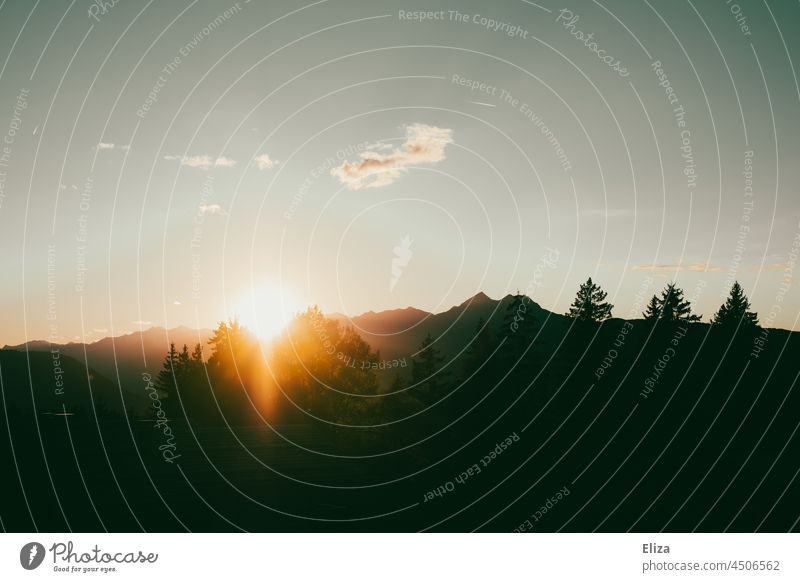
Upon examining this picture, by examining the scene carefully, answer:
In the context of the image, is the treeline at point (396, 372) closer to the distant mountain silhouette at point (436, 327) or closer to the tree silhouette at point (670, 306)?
the tree silhouette at point (670, 306)

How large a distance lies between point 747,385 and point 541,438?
24.8 m

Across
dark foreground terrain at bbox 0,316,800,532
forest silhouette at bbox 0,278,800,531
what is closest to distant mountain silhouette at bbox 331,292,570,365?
forest silhouette at bbox 0,278,800,531

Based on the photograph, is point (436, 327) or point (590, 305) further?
point (436, 327)

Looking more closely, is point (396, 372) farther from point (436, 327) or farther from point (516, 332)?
point (436, 327)

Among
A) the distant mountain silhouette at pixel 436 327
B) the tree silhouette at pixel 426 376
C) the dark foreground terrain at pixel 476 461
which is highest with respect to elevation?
the distant mountain silhouette at pixel 436 327

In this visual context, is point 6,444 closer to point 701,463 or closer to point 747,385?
point 701,463

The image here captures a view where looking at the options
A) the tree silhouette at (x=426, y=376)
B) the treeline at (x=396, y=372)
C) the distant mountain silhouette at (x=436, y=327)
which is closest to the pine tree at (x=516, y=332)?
the treeline at (x=396, y=372)

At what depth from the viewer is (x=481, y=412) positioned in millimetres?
34406

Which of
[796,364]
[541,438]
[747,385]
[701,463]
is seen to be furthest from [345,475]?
[796,364]

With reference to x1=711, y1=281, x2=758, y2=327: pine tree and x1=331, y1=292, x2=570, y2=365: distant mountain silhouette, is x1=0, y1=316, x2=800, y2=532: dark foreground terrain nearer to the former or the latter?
x1=711, y1=281, x2=758, y2=327: pine tree

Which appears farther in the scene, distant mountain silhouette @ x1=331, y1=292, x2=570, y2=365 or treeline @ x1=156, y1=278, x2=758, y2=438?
distant mountain silhouette @ x1=331, y1=292, x2=570, y2=365

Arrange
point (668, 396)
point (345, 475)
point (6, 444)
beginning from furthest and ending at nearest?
point (668, 396)
point (345, 475)
point (6, 444)

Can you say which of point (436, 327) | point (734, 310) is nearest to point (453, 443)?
point (734, 310)

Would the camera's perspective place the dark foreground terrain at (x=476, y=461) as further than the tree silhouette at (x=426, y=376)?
No
